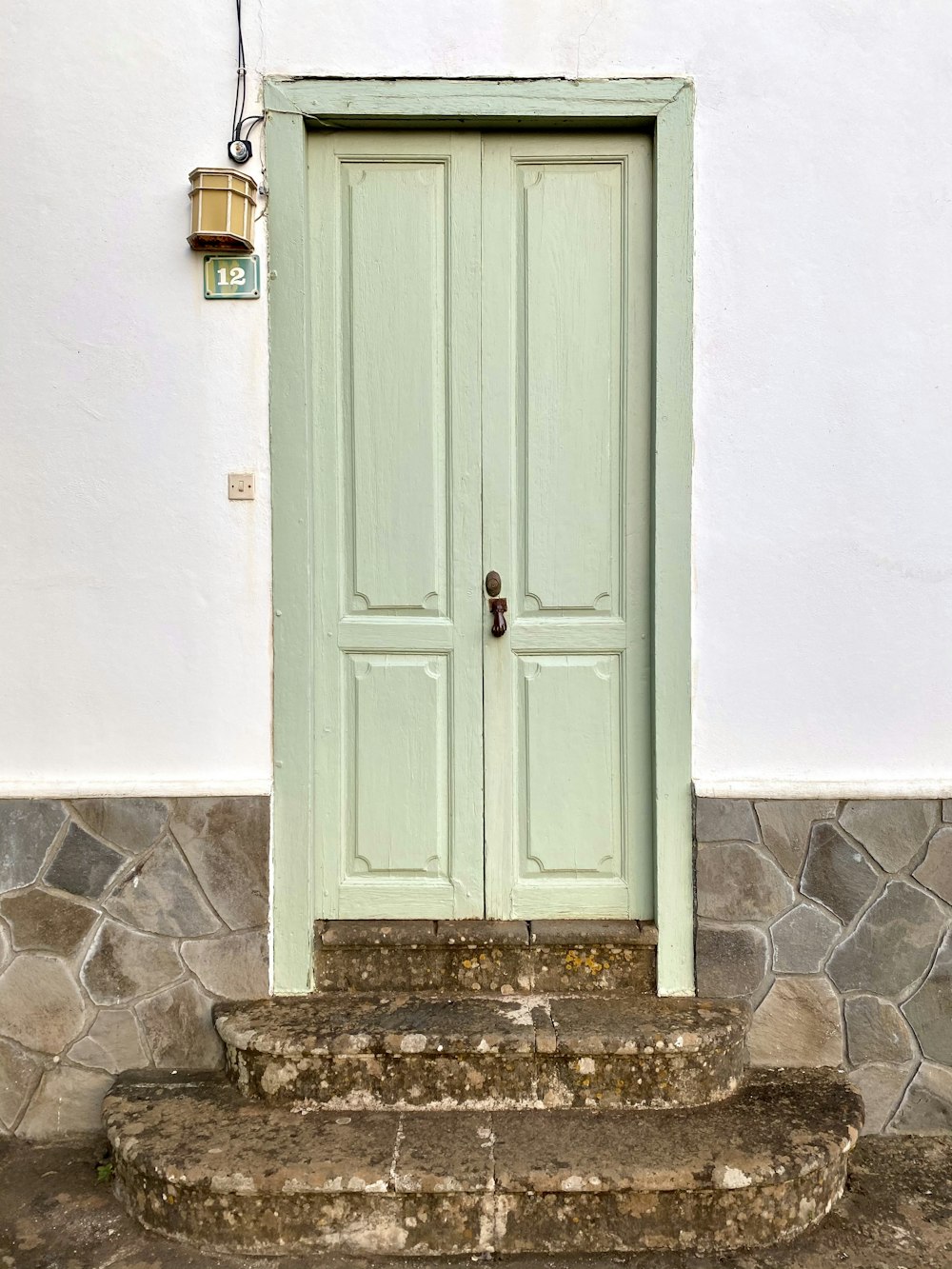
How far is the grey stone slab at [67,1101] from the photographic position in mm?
2836

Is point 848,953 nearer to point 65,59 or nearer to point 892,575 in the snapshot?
point 892,575

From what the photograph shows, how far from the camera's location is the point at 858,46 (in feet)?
9.18

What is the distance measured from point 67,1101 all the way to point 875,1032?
99.1 inches

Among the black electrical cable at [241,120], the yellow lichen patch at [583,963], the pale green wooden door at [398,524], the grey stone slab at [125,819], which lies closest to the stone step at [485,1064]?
the yellow lichen patch at [583,963]

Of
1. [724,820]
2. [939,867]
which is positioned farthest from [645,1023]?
[939,867]

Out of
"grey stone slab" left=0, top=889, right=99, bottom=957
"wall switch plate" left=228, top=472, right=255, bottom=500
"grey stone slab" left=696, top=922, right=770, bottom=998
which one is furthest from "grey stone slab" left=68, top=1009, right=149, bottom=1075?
"grey stone slab" left=696, top=922, right=770, bottom=998

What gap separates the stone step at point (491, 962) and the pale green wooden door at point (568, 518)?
0.13 m

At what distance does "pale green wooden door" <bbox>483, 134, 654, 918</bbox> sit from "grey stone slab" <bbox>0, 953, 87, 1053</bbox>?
134 centimetres

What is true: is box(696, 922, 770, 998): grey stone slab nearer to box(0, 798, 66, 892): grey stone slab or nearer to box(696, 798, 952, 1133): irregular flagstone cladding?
box(696, 798, 952, 1133): irregular flagstone cladding

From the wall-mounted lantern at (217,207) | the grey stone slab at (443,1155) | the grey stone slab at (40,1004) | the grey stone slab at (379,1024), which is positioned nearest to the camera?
the grey stone slab at (443,1155)

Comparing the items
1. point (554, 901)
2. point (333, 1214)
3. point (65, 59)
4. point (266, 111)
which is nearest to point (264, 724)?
point (554, 901)

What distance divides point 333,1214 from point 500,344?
2.55 m

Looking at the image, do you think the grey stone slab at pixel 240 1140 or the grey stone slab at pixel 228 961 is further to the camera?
the grey stone slab at pixel 228 961

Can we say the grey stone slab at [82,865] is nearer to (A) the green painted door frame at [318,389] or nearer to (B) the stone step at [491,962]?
(A) the green painted door frame at [318,389]
